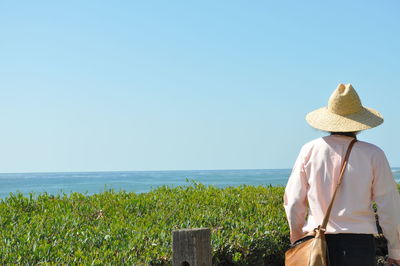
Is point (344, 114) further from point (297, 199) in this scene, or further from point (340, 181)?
point (297, 199)

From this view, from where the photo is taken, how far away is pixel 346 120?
4.14 m

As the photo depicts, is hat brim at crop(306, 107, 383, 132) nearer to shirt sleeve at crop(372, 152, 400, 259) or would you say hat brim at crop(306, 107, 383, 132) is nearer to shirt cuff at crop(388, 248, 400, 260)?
shirt sleeve at crop(372, 152, 400, 259)

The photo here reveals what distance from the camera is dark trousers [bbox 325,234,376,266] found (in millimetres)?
3824

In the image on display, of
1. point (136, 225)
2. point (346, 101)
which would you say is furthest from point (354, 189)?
point (136, 225)

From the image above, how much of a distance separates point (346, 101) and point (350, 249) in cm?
114

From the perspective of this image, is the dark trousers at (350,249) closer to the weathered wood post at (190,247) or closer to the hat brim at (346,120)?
the hat brim at (346,120)

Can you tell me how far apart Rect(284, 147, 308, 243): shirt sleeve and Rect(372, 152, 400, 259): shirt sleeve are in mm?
518

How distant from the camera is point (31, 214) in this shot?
6.80 metres

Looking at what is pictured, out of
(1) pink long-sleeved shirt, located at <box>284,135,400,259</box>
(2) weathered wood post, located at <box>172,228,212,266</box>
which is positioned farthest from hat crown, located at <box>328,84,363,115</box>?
(2) weathered wood post, located at <box>172,228,212,266</box>

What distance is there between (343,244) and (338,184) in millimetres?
428

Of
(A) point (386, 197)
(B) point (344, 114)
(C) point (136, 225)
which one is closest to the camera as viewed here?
(A) point (386, 197)

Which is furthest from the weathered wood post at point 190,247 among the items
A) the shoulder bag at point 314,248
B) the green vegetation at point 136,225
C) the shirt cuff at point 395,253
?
the shirt cuff at point 395,253

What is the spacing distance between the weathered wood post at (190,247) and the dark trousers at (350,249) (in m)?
0.90

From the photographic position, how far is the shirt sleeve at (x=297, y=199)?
4.07 m
